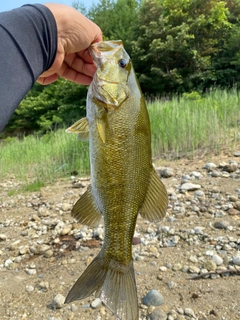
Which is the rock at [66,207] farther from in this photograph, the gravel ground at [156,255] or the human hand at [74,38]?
the human hand at [74,38]

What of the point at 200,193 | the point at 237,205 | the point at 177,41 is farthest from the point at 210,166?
the point at 177,41

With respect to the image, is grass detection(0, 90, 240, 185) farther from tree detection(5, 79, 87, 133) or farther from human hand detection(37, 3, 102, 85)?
tree detection(5, 79, 87, 133)

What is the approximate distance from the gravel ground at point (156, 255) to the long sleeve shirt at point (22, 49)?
2.15 metres

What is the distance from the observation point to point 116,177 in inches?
60.9

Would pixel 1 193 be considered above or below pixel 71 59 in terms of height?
below

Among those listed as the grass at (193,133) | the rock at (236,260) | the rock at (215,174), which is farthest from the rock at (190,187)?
the rock at (236,260)

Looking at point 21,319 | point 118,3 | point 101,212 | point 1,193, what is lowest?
point 1,193

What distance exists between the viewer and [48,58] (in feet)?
5.82

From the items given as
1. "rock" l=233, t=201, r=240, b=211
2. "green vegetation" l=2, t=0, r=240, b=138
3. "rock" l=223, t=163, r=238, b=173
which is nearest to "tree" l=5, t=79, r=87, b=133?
"green vegetation" l=2, t=0, r=240, b=138

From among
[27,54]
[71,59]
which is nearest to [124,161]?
[27,54]

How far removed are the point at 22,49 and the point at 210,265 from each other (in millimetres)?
2713

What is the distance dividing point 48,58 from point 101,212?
900mm

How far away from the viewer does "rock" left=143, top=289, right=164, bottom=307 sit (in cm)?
283

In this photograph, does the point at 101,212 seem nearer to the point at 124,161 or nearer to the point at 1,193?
the point at 124,161
